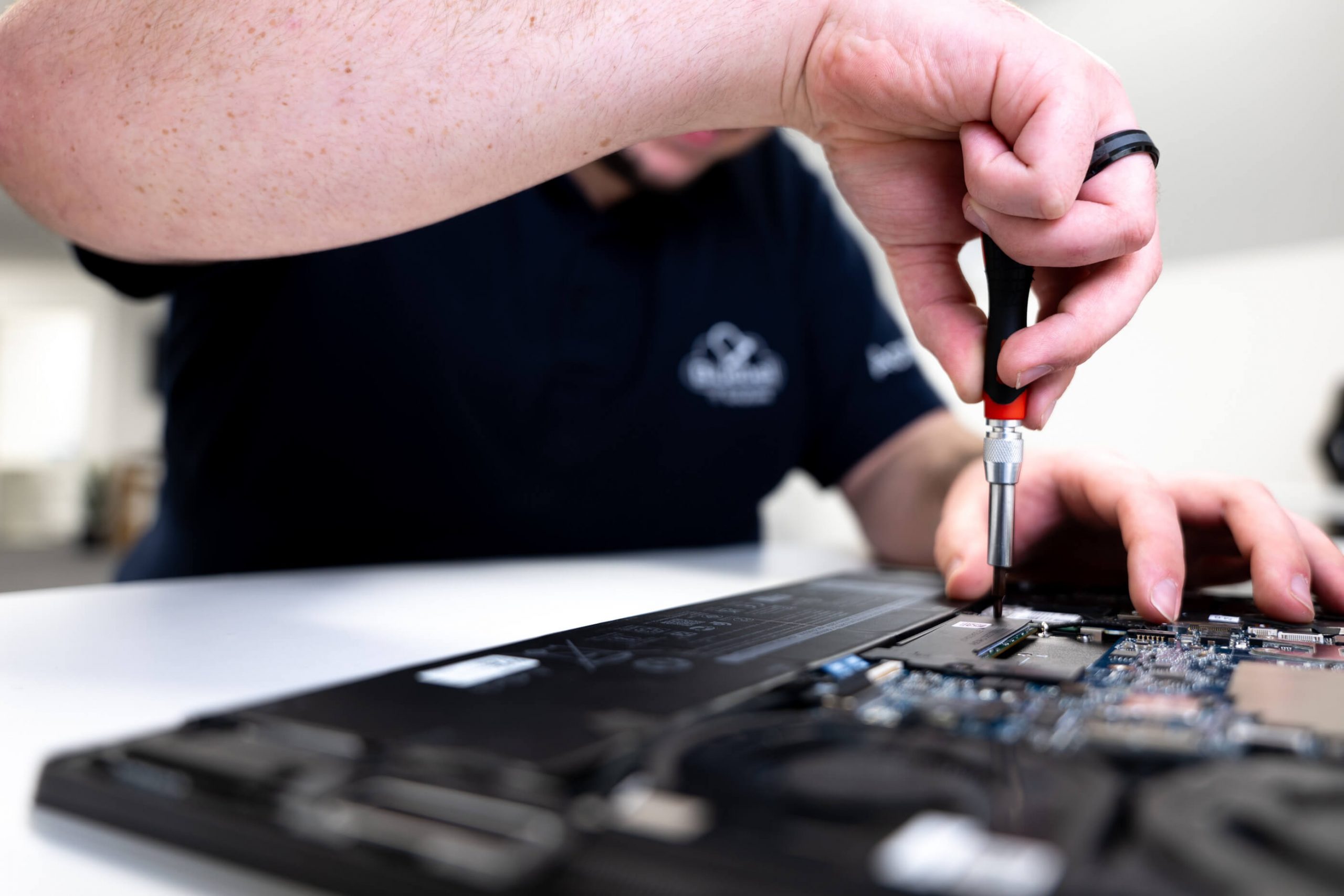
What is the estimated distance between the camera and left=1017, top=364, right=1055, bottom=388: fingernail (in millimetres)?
534

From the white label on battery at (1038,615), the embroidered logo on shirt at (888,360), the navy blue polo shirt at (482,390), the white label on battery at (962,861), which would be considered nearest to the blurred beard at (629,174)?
the navy blue polo shirt at (482,390)

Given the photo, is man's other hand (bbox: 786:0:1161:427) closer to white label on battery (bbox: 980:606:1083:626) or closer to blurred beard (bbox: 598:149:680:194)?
white label on battery (bbox: 980:606:1083:626)

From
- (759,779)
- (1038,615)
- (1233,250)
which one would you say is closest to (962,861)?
(759,779)

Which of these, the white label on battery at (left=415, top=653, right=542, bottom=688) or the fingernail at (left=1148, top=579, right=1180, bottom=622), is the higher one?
the white label on battery at (left=415, top=653, right=542, bottom=688)

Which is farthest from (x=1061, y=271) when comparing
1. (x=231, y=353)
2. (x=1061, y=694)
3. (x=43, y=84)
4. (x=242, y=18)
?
(x=231, y=353)

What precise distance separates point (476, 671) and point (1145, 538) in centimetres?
47

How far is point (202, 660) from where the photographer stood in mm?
462

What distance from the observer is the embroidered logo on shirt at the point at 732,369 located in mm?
1214

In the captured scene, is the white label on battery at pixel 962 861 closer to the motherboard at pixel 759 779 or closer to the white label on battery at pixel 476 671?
the motherboard at pixel 759 779

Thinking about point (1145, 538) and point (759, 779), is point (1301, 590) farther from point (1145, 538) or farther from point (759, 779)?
point (759, 779)

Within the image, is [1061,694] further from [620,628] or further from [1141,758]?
[620,628]

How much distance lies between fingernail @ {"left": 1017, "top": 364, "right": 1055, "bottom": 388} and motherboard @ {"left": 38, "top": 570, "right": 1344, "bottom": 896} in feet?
0.66

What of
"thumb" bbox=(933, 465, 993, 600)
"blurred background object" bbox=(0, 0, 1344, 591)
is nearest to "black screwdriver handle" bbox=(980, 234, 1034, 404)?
"thumb" bbox=(933, 465, 993, 600)

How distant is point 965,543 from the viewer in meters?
0.69
